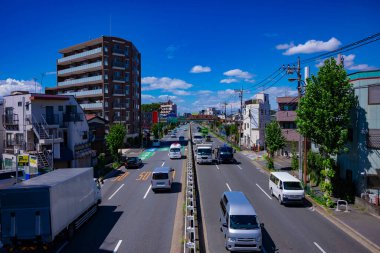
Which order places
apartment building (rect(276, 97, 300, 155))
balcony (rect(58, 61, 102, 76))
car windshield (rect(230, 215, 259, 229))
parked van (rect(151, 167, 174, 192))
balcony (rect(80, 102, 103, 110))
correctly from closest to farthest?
car windshield (rect(230, 215, 259, 229)) < parked van (rect(151, 167, 174, 192)) < apartment building (rect(276, 97, 300, 155)) < balcony (rect(80, 102, 103, 110)) < balcony (rect(58, 61, 102, 76))

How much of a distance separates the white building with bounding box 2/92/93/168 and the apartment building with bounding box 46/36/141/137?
29213 millimetres

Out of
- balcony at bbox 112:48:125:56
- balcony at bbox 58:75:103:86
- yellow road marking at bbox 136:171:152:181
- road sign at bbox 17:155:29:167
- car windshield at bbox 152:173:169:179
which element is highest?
balcony at bbox 112:48:125:56

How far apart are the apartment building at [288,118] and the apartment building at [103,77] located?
37.0 meters

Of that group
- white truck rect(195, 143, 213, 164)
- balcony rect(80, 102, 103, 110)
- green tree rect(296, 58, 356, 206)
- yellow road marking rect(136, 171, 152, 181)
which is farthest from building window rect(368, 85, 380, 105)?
balcony rect(80, 102, 103, 110)

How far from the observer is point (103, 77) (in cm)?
7069

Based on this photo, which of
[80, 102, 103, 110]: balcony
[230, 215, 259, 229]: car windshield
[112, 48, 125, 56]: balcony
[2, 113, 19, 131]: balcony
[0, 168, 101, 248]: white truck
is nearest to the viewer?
[0, 168, 101, 248]: white truck

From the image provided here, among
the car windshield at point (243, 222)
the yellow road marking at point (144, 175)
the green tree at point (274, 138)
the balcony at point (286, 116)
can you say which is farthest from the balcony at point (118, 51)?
the car windshield at point (243, 222)

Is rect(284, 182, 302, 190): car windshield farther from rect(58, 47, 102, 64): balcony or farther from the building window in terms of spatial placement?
rect(58, 47, 102, 64): balcony

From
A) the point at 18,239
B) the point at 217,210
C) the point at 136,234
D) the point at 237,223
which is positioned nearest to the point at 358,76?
the point at 217,210

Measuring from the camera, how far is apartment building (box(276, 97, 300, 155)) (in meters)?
53.1

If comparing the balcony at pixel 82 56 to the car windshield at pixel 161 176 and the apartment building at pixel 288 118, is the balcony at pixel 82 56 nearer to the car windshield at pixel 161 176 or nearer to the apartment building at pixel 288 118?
the apartment building at pixel 288 118

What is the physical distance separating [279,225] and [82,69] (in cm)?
6511

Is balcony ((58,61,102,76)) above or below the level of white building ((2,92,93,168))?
above

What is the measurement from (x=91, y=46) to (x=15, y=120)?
41089mm
